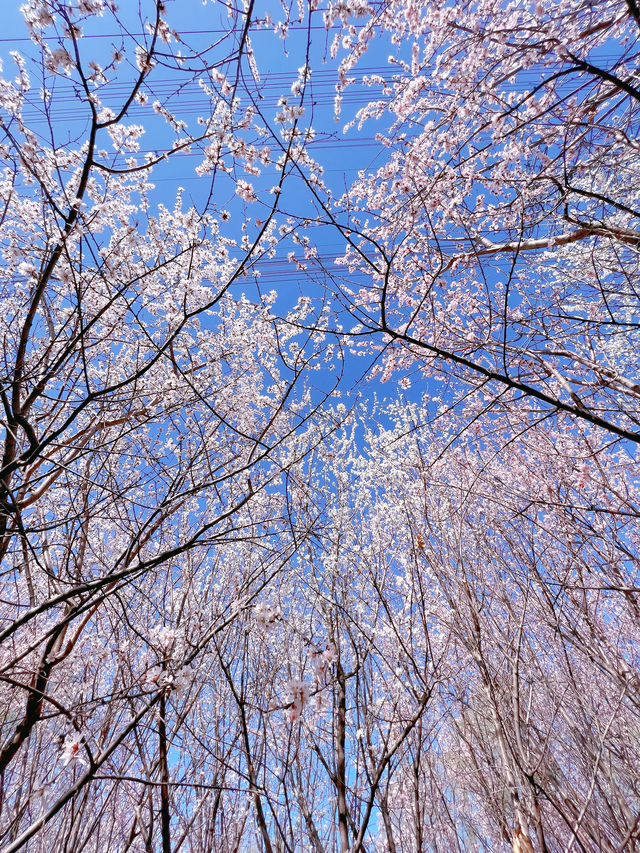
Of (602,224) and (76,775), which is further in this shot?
(76,775)

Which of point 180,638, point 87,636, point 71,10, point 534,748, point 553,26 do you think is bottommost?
point 534,748

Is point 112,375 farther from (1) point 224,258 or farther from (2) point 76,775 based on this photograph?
(2) point 76,775

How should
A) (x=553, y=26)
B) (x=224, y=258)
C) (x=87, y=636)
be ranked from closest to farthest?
1. (x=553, y=26)
2. (x=87, y=636)
3. (x=224, y=258)

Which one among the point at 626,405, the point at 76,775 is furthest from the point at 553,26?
the point at 76,775

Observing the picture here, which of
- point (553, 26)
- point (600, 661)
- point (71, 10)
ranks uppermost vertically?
point (553, 26)

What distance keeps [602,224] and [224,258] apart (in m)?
3.45

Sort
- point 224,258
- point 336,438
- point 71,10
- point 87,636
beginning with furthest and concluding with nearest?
point 336,438
point 224,258
point 87,636
point 71,10

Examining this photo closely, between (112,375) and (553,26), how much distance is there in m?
4.99

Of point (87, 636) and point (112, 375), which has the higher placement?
point (112, 375)

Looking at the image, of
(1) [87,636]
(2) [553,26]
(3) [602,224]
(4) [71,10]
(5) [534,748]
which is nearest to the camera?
(4) [71,10]

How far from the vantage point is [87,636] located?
156 inches

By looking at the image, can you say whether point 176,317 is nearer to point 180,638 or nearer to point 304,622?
point 180,638

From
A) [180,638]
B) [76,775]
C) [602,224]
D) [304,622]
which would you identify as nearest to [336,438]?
[304,622]

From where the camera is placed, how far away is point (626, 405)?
2.90m
